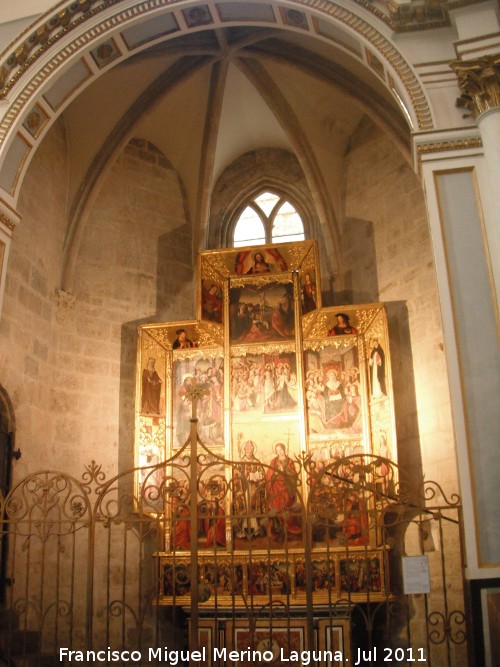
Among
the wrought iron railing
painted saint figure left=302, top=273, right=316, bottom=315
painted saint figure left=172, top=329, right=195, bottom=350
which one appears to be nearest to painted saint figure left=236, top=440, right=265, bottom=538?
the wrought iron railing

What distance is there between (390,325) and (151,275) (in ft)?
14.7

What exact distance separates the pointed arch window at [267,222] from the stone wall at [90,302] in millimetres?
1080

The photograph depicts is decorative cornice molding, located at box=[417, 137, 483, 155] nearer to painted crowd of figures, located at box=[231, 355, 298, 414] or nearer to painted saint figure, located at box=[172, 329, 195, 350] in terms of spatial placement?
painted crowd of figures, located at box=[231, 355, 298, 414]

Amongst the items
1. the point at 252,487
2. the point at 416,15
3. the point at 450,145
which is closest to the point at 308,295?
the point at 252,487

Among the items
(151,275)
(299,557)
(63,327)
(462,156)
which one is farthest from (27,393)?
(462,156)

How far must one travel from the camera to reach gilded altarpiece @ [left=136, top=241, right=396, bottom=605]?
37.7 feet

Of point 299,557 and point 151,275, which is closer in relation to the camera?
point 299,557

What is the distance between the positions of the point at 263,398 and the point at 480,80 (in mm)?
5891

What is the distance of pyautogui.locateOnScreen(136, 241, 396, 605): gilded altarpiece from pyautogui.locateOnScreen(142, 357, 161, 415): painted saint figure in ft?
0.06

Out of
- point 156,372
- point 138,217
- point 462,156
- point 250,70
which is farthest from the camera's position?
point 138,217

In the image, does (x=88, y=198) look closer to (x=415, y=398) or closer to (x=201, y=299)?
(x=201, y=299)

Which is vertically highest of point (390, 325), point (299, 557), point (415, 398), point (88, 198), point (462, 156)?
point (88, 198)

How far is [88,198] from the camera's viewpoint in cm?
1388

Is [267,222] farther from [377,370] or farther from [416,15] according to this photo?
[416,15]
